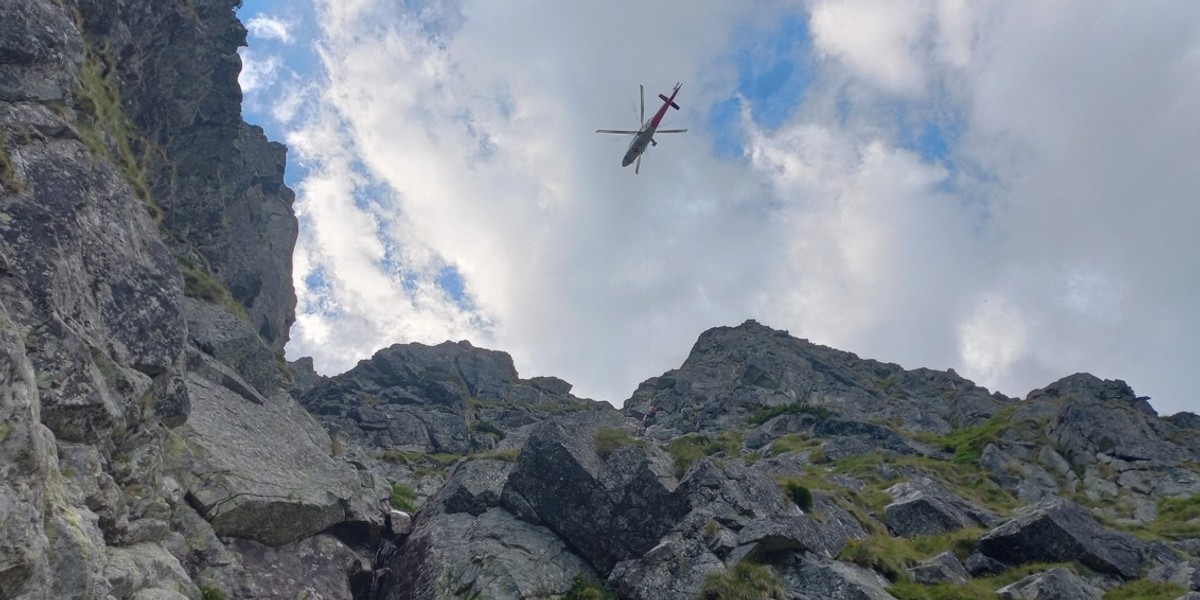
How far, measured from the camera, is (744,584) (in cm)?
2262

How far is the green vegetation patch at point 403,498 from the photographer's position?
125 ft

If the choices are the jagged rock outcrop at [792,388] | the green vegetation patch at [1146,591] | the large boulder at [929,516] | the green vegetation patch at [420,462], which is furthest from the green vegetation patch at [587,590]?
the jagged rock outcrop at [792,388]

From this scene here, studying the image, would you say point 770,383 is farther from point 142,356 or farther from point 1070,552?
point 142,356

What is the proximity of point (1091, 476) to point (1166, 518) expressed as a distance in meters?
13.7

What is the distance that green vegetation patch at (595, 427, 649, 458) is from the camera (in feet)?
113

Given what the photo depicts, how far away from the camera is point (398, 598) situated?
93.9ft

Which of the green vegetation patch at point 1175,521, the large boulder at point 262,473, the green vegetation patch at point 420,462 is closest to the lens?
the large boulder at point 262,473

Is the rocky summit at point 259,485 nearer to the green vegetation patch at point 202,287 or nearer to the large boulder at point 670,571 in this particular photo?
the large boulder at point 670,571

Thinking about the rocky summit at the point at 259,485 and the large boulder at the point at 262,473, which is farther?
the large boulder at the point at 262,473

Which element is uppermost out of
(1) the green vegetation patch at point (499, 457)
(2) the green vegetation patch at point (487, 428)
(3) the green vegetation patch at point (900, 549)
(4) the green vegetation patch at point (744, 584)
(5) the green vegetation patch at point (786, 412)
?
(5) the green vegetation patch at point (786, 412)

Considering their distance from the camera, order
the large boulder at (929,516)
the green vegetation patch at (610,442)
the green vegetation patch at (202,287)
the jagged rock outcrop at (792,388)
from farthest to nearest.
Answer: the jagged rock outcrop at (792,388) < the green vegetation patch at (202,287) < the green vegetation patch at (610,442) < the large boulder at (929,516)

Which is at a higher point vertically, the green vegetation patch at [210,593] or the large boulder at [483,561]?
the large boulder at [483,561]

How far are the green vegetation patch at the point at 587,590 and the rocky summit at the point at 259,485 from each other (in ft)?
0.66

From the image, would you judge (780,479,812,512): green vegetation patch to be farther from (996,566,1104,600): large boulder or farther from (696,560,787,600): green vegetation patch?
(696,560,787,600): green vegetation patch
